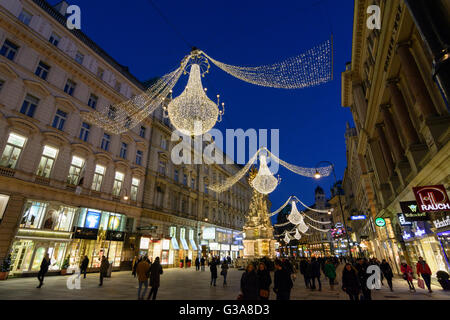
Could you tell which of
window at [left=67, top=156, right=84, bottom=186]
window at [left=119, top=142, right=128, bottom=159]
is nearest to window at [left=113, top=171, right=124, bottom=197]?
window at [left=119, top=142, right=128, bottom=159]

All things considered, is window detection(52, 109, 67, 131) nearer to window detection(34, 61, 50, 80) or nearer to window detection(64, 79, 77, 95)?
window detection(64, 79, 77, 95)

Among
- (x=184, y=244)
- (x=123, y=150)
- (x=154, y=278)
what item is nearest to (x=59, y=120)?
(x=123, y=150)

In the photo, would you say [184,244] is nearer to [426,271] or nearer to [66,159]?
[66,159]

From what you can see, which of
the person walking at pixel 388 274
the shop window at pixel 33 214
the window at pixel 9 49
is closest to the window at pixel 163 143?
the shop window at pixel 33 214

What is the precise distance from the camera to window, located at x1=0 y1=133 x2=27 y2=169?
52.9 ft

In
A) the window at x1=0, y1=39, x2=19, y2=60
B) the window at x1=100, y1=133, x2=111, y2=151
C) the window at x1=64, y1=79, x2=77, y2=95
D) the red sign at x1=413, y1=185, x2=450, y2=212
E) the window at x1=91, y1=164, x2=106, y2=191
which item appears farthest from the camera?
the window at x1=100, y1=133, x2=111, y2=151

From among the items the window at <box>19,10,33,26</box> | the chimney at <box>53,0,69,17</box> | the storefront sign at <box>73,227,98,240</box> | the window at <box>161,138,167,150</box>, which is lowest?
the storefront sign at <box>73,227,98,240</box>

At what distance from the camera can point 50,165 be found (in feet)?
61.7

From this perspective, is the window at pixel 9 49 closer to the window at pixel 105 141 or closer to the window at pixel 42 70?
the window at pixel 42 70

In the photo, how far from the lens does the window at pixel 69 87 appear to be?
2131 centimetres

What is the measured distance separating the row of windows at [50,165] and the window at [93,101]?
19.8 ft

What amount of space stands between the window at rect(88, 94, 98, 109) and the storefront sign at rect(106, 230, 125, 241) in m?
13.0

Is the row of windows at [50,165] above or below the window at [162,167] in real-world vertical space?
below

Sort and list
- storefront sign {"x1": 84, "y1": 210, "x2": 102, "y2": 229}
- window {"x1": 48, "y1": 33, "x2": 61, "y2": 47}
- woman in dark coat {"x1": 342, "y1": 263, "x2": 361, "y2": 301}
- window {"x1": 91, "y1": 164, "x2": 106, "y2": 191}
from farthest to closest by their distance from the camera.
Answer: window {"x1": 91, "y1": 164, "x2": 106, "y2": 191}, storefront sign {"x1": 84, "y1": 210, "x2": 102, "y2": 229}, window {"x1": 48, "y1": 33, "x2": 61, "y2": 47}, woman in dark coat {"x1": 342, "y1": 263, "x2": 361, "y2": 301}
